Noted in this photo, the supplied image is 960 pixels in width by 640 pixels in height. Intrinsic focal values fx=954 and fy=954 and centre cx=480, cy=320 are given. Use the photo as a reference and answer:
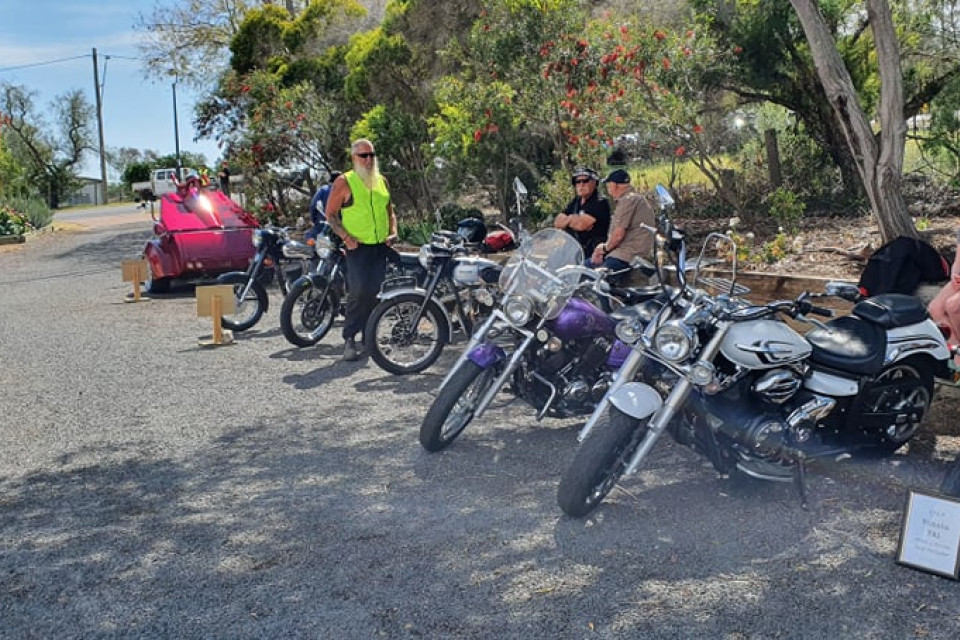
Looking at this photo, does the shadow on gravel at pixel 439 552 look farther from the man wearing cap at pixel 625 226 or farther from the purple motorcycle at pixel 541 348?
the man wearing cap at pixel 625 226

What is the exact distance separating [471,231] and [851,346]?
3.52 meters

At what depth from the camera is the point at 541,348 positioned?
17.9 feet

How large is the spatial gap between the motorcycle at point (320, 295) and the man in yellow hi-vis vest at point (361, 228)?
0.48 metres

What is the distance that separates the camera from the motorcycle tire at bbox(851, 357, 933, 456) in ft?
16.4

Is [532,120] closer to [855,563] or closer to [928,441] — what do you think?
[928,441]

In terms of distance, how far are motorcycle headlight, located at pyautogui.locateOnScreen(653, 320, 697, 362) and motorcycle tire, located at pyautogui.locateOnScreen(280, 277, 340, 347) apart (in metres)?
4.88

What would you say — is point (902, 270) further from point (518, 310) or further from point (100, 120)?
point (100, 120)

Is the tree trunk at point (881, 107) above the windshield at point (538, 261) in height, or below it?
above

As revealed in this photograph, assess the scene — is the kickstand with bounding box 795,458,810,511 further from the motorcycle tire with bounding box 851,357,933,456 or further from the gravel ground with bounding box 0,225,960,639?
the motorcycle tire with bounding box 851,357,933,456

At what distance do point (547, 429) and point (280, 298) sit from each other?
6.89m

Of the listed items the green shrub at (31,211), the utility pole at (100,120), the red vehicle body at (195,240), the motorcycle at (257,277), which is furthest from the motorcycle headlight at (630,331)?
the utility pole at (100,120)

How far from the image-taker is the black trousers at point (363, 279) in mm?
7883

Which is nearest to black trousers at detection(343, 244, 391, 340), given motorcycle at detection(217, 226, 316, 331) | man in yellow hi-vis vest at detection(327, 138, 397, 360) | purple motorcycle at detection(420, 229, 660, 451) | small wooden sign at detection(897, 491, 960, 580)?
man in yellow hi-vis vest at detection(327, 138, 397, 360)

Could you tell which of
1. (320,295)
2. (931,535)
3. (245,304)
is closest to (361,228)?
(320,295)
